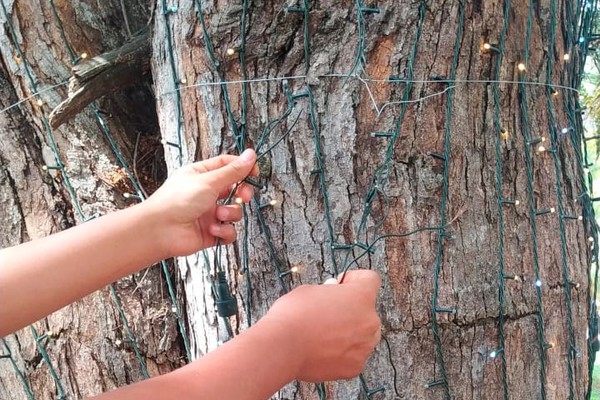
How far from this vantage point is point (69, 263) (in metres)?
0.89

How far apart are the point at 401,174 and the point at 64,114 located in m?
0.69

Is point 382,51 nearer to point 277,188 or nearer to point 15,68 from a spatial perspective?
point 277,188

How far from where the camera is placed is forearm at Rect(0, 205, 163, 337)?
0.86 metres

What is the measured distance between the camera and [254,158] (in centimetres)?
100

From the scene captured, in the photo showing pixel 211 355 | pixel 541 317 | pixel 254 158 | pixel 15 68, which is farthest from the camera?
pixel 15 68

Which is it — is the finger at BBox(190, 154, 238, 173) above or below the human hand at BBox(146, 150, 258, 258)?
above

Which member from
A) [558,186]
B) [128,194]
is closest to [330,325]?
[558,186]

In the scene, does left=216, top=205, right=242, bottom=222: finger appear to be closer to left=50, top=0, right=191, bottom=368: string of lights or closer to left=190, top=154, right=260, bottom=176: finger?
left=190, top=154, right=260, bottom=176: finger

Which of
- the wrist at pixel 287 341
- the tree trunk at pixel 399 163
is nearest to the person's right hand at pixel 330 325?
the wrist at pixel 287 341

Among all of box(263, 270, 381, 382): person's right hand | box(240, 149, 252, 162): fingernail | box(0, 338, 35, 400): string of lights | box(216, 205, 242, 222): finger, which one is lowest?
box(0, 338, 35, 400): string of lights

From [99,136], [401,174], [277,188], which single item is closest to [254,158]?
[277,188]

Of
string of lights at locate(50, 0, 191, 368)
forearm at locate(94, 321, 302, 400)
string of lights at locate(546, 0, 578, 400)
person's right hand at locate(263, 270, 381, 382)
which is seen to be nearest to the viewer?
forearm at locate(94, 321, 302, 400)

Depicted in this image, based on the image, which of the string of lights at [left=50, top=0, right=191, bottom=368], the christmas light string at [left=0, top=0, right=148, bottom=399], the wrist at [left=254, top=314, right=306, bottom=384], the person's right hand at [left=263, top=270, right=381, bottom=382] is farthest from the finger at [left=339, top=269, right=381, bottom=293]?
the christmas light string at [left=0, top=0, right=148, bottom=399]

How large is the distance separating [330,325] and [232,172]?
0.30m
